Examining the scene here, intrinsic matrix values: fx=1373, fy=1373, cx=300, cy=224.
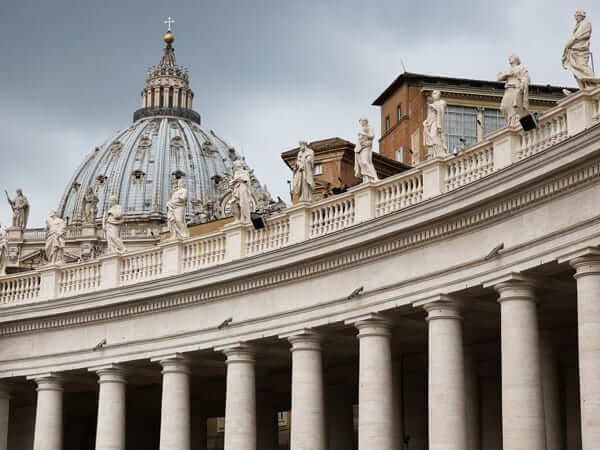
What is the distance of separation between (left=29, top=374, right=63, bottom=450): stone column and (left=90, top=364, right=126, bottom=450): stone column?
2.30 meters

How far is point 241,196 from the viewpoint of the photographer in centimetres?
5294

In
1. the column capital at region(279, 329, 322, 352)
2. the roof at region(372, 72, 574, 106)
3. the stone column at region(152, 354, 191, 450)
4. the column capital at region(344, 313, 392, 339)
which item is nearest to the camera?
the column capital at region(344, 313, 392, 339)

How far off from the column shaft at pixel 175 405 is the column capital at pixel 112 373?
8.49 feet

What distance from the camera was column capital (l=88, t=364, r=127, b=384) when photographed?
5456cm

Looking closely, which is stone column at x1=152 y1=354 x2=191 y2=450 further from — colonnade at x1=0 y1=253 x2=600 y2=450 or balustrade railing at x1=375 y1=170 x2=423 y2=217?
balustrade railing at x1=375 y1=170 x2=423 y2=217

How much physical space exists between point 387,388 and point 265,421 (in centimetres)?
1843

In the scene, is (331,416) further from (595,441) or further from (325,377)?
(595,441)

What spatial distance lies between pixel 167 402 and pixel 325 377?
27.8 ft

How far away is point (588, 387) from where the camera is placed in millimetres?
35812

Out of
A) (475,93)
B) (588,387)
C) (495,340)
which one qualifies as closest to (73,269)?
(495,340)

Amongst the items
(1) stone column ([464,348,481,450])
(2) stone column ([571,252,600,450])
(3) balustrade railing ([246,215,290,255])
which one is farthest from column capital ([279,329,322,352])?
(2) stone column ([571,252,600,450])

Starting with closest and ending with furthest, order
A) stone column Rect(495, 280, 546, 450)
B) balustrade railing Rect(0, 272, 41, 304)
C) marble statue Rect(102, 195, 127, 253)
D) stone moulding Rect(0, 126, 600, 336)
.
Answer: stone moulding Rect(0, 126, 600, 336)
stone column Rect(495, 280, 546, 450)
marble statue Rect(102, 195, 127, 253)
balustrade railing Rect(0, 272, 41, 304)

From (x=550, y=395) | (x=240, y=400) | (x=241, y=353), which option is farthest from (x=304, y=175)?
(x=550, y=395)

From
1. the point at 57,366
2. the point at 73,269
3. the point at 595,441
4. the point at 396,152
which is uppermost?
the point at 396,152
